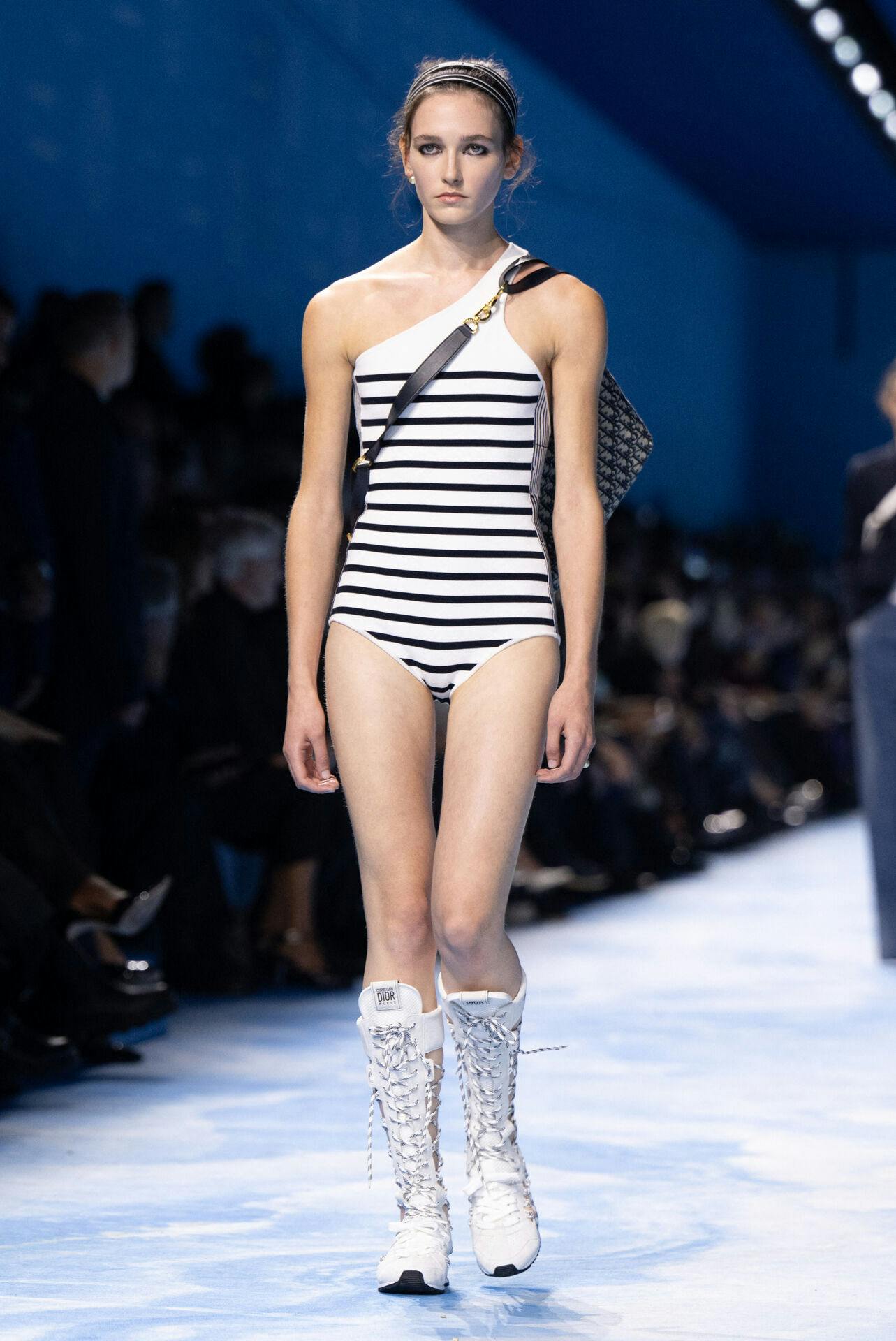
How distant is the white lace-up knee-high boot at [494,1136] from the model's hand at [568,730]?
27cm

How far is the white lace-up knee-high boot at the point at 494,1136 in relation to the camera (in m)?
2.29

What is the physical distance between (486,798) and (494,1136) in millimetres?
410

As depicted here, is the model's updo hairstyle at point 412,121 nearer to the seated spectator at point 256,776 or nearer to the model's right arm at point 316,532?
the model's right arm at point 316,532

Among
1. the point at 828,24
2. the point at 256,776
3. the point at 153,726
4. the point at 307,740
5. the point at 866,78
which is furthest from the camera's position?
the point at 866,78

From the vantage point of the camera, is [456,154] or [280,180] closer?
[456,154]

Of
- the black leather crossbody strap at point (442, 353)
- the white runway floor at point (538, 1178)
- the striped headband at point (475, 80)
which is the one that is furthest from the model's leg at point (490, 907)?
the striped headband at point (475, 80)

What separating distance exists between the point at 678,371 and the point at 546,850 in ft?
24.2

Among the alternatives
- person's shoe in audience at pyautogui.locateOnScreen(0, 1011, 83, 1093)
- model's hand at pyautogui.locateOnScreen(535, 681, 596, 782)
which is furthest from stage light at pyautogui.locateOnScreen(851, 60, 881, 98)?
model's hand at pyautogui.locateOnScreen(535, 681, 596, 782)

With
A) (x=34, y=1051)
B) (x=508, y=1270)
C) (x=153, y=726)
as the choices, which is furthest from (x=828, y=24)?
(x=508, y=1270)

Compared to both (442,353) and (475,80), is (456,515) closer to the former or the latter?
(442,353)

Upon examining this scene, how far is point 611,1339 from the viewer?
6.98 feet

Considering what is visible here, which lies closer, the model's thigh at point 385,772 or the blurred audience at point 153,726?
the model's thigh at point 385,772

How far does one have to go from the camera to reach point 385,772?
224 centimetres

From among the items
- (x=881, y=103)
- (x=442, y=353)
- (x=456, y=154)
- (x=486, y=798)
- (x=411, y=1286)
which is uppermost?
(x=881, y=103)
